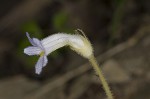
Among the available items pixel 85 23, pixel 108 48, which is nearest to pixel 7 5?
pixel 85 23

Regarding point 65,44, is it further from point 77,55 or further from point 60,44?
point 77,55

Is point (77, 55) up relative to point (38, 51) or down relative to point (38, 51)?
up

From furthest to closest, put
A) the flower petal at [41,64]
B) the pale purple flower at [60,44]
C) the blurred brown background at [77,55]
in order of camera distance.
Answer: the blurred brown background at [77,55] < the pale purple flower at [60,44] < the flower petal at [41,64]

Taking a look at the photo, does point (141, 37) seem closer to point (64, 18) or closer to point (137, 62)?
point (137, 62)

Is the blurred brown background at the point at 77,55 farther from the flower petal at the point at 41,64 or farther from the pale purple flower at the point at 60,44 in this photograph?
the flower petal at the point at 41,64

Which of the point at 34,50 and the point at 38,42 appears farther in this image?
the point at 34,50

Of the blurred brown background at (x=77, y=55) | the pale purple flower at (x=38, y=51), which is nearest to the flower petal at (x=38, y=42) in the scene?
the pale purple flower at (x=38, y=51)

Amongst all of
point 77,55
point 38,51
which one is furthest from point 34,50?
point 77,55

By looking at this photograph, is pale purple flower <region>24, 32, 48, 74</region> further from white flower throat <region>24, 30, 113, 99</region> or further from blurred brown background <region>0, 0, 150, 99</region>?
blurred brown background <region>0, 0, 150, 99</region>
